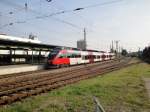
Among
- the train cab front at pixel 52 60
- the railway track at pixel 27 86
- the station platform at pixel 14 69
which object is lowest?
the railway track at pixel 27 86

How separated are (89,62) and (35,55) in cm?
1180

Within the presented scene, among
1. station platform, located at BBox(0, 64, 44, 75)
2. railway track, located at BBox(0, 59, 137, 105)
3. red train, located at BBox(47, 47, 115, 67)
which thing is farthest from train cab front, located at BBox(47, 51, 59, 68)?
railway track, located at BBox(0, 59, 137, 105)

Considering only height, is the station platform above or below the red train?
below

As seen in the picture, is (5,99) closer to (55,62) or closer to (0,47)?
(55,62)

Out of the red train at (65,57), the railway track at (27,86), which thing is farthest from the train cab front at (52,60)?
the railway track at (27,86)

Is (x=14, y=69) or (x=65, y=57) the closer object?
(x=14, y=69)

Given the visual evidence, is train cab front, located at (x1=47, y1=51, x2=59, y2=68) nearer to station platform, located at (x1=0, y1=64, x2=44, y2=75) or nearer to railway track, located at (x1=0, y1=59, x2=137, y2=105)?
station platform, located at (x1=0, y1=64, x2=44, y2=75)

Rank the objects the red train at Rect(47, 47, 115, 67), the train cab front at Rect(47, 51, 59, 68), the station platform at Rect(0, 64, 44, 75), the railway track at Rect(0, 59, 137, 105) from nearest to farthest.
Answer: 1. the railway track at Rect(0, 59, 137, 105)
2. the station platform at Rect(0, 64, 44, 75)
3. the train cab front at Rect(47, 51, 59, 68)
4. the red train at Rect(47, 47, 115, 67)

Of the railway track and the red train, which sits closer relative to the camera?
the railway track

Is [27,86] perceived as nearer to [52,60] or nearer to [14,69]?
[14,69]

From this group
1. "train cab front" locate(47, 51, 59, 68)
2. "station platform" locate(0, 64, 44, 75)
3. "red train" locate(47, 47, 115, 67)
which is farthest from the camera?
"red train" locate(47, 47, 115, 67)

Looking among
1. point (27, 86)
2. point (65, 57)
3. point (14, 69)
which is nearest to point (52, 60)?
point (65, 57)

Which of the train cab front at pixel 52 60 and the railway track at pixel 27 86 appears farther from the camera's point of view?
the train cab front at pixel 52 60

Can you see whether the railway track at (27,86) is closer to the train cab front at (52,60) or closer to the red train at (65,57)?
the train cab front at (52,60)
